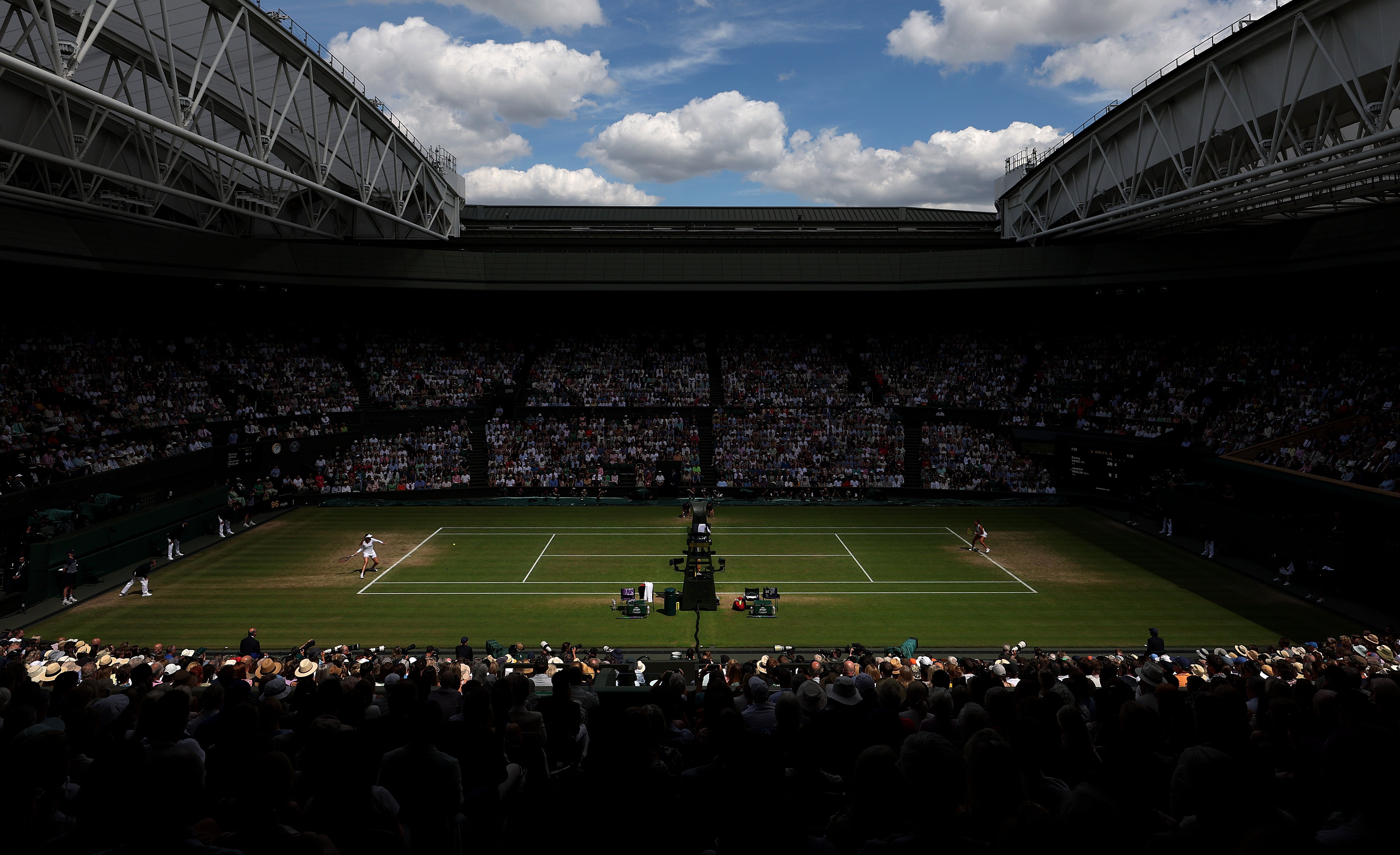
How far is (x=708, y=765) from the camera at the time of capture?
19.7 feet

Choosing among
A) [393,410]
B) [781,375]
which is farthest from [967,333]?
[393,410]

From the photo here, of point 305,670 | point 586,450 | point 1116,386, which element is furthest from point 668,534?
point 1116,386

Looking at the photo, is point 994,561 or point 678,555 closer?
point 994,561

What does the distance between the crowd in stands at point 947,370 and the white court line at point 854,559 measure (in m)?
15.8

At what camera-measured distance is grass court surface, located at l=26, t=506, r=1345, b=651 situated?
19.7m

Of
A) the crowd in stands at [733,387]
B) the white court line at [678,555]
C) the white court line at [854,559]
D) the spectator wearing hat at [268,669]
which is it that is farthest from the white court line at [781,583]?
the crowd in stands at [733,387]

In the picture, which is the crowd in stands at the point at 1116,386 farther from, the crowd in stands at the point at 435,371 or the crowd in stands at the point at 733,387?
the crowd in stands at the point at 435,371

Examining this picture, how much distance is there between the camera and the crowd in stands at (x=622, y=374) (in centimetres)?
4394

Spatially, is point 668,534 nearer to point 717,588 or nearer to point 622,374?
point 717,588

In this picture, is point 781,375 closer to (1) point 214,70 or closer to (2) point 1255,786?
(1) point 214,70

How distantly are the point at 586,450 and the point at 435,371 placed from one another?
1172cm

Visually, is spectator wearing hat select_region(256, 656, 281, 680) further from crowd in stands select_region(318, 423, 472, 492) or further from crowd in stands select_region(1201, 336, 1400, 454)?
crowd in stands select_region(1201, 336, 1400, 454)

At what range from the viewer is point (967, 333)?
47656 mm

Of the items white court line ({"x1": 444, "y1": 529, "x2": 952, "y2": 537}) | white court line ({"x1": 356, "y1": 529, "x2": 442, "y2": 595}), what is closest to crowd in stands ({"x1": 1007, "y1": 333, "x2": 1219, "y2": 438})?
white court line ({"x1": 444, "y1": 529, "x2": 952, "y2": 537})
